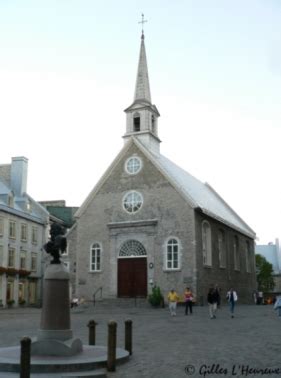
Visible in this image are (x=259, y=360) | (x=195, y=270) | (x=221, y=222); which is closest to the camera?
(x=259, y=360)

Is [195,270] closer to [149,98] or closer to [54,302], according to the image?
[149,98]

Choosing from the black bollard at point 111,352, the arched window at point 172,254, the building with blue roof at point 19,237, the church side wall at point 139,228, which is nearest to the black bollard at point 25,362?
the black bollard at point 111,352

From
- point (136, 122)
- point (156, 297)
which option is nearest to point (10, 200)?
point (136, 122)

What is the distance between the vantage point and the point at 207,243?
126ft

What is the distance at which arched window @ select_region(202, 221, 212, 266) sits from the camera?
37.6 metres

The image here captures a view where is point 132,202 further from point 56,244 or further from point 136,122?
point 56,244

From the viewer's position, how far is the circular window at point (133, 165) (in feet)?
126

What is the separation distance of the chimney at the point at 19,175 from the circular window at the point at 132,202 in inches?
632

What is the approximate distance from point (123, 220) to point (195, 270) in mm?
6990

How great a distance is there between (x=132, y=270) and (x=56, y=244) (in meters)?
24.8

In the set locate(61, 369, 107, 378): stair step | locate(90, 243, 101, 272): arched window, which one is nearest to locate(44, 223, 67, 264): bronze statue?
locate(61, 369, 107, 378): stair step

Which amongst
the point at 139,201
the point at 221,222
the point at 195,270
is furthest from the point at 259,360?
the point at 221,222

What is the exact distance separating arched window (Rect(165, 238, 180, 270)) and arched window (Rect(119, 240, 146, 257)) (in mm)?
2058

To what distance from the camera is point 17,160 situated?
5075 centimetres
